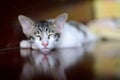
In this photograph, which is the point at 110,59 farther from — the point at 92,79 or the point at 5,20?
the point at 5,20

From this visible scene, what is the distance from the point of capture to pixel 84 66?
0.82 meters

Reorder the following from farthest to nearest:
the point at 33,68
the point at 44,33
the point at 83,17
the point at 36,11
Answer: the point at 83,17, the point at 36,11, the point at 44,33, the point at 33,68

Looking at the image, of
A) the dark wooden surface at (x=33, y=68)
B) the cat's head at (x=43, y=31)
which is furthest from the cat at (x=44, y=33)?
the dark wooden surface at (x=33, y=68)

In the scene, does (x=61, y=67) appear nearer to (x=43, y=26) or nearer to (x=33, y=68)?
(x=33, y=68)

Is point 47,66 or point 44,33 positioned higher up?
point 44,33

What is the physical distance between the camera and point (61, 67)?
82 centimetres

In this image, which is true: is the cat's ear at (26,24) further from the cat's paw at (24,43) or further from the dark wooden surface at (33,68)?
the dark wooden surface at (33,68)

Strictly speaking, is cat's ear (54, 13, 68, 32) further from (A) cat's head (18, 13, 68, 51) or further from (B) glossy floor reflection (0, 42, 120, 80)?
(B) glossy floor reflection (0, 42, 120, 80)

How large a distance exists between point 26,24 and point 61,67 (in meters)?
0.40

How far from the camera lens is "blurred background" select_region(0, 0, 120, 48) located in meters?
1.13

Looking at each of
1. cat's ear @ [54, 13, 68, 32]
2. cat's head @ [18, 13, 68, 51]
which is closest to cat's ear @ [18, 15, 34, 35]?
cat's head @ [18, 13, 68, 51]

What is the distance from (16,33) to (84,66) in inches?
18.0

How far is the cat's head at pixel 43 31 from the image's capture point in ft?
3.70

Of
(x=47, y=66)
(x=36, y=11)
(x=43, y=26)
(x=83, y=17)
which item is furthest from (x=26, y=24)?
(x=83, y=17)
